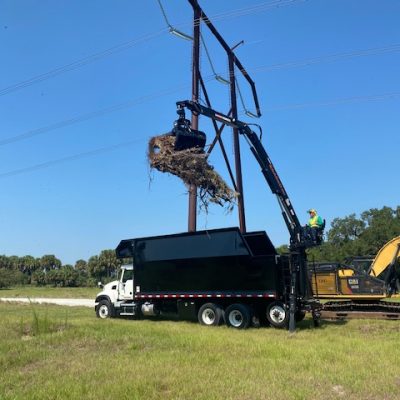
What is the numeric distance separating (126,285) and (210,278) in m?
4.55

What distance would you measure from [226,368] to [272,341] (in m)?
3.75

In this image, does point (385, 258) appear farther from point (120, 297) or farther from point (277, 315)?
point (120, 297)

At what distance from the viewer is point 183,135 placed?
49.2 ft

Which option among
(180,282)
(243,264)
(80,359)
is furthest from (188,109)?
(80,359)

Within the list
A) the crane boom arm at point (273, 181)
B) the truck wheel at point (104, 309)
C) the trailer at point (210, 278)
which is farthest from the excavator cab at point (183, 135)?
the truck wheel at point (104, 309)

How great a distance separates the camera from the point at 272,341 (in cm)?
1279

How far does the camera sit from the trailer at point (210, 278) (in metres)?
16.7

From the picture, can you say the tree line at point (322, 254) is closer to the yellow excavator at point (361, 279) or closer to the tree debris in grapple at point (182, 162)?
the yellow excavator at point (361, 279)

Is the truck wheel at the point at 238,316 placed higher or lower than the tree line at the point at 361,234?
lower

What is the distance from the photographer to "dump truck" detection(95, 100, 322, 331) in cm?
1647

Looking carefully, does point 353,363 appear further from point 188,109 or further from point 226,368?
point 188,109

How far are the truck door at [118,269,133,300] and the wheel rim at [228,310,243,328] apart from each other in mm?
5133

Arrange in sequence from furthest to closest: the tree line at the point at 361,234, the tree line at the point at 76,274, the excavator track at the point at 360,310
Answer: the tree line at the point at 76,274, the tree line at the point at 361,234, the excavator track at the point at 360,310

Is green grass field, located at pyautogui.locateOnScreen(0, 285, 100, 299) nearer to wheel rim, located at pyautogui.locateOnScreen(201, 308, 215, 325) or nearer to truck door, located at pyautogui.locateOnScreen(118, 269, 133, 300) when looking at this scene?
truck door, located at pyautogui.locateOnScreen(118, 269, 133, 300)
